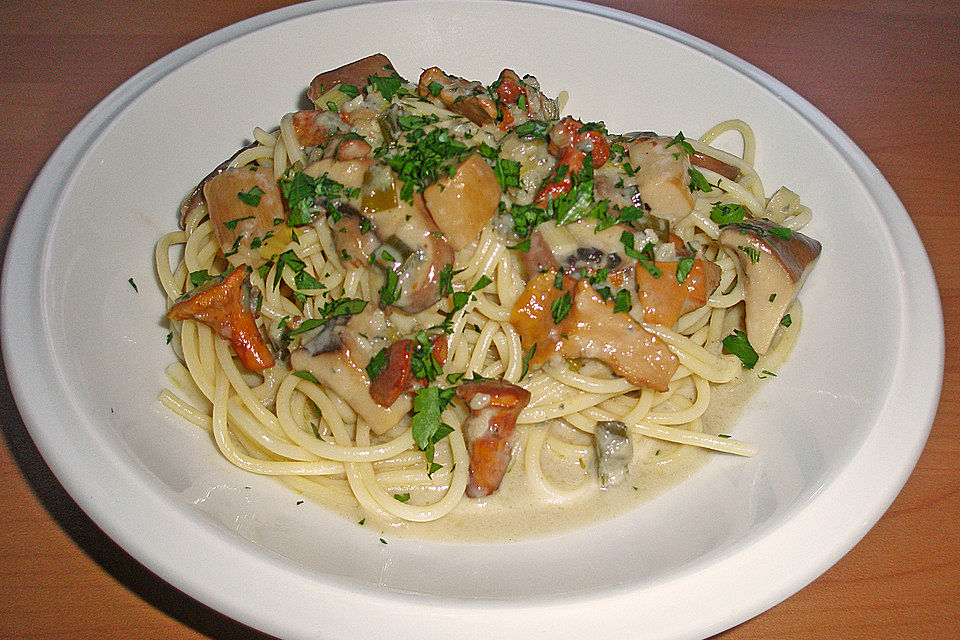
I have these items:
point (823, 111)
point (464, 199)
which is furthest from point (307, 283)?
point (823, 111)

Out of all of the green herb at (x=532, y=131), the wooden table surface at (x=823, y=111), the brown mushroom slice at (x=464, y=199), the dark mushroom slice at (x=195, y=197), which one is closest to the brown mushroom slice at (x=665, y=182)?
the green herb at (x=532, y=131)

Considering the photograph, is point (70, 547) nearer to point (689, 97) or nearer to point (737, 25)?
point (689, 97)

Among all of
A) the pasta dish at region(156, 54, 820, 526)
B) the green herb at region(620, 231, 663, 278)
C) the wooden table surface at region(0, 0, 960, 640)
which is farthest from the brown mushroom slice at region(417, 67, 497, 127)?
the wooden table surface at region(0, 0, 960, 640)

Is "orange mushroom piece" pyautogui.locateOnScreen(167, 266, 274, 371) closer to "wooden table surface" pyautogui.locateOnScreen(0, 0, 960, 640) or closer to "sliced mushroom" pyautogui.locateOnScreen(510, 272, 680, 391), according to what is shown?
"wooden table surface" pyautogui.locateOnScreen(0, 0, 960, 640)

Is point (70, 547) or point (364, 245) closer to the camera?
point (70, 547)

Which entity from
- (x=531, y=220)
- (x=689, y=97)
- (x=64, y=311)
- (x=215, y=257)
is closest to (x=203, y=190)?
(x=215, y=257)

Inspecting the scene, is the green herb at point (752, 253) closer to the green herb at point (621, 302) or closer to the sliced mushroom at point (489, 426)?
the green herb at point (621, 302)
